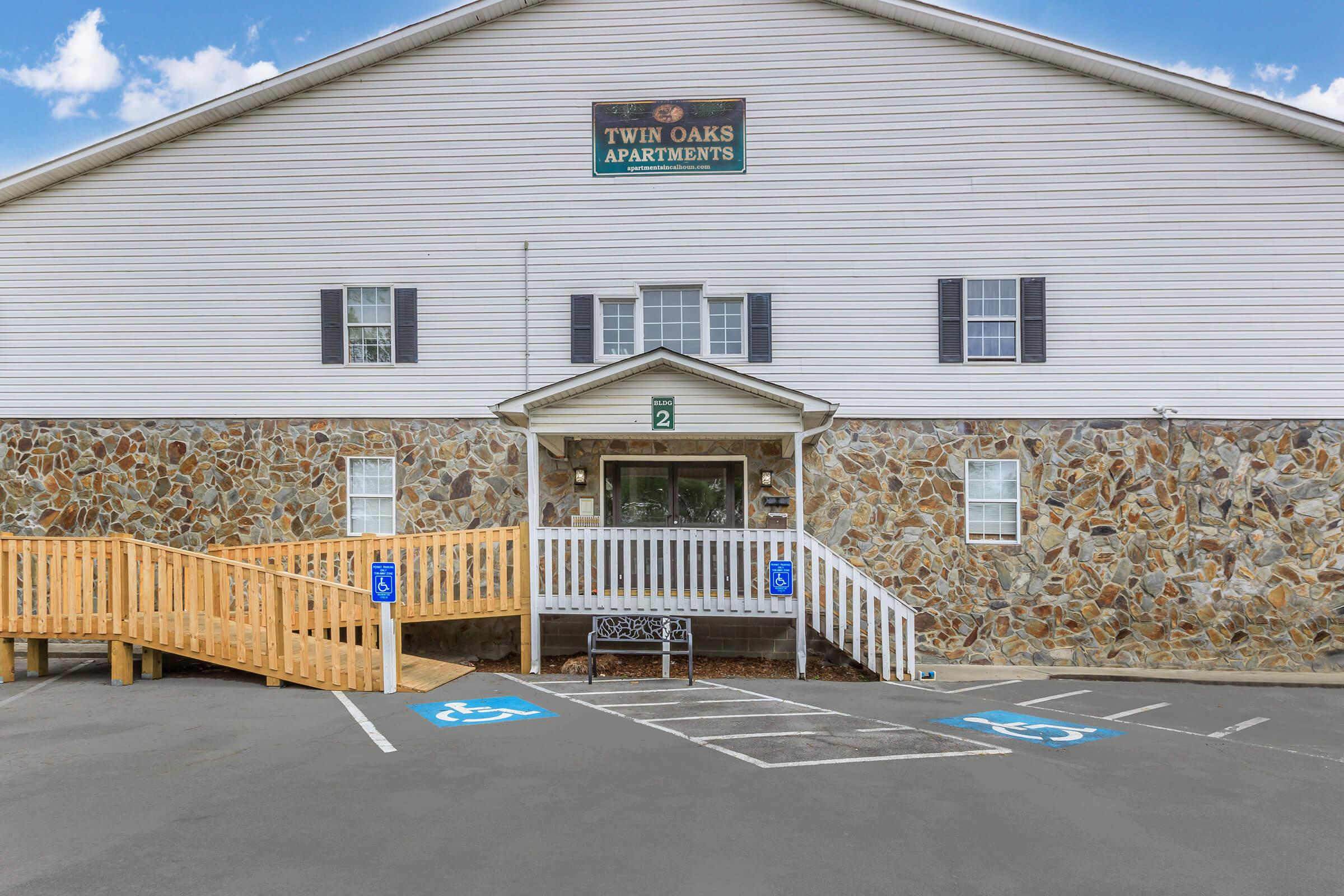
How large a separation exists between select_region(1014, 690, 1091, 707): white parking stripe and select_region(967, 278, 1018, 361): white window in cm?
458

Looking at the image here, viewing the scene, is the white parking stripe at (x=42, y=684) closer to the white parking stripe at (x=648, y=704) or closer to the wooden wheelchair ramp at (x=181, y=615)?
the wooden wheelchair ramp at (x=181, y=615)

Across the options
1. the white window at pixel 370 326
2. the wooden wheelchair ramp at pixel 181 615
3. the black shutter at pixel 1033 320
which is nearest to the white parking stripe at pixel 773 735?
the wooden wheelchair ramp at pixel 181 615

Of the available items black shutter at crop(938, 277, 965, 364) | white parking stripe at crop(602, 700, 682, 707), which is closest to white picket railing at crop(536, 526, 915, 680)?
white parking stripe at crop(602, 700, 682, 707)

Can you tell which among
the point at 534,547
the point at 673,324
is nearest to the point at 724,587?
the point at 534,547

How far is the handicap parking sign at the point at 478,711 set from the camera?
7574mm

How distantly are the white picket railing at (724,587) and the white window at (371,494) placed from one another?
2.87m

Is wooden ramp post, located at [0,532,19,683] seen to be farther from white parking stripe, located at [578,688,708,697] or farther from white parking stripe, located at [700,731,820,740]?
white parking stripe, located at [700,731,820,740]

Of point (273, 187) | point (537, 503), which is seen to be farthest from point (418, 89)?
point (537, 503)

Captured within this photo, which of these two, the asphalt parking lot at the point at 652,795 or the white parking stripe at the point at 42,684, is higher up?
the asphalt parking lot at the point at 652,795

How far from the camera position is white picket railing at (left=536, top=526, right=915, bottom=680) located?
9.98 meters

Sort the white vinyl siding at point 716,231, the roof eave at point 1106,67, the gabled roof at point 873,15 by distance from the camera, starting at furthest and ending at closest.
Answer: the white vinyl siding at point 716,231
the gabled roof at point 873,15
the roof eave at point 1106,67

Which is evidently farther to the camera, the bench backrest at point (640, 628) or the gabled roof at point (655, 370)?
the bench backrest at point (640, 628)

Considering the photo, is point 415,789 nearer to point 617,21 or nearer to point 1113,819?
point 1113,819

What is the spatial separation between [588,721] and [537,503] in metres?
3.53
